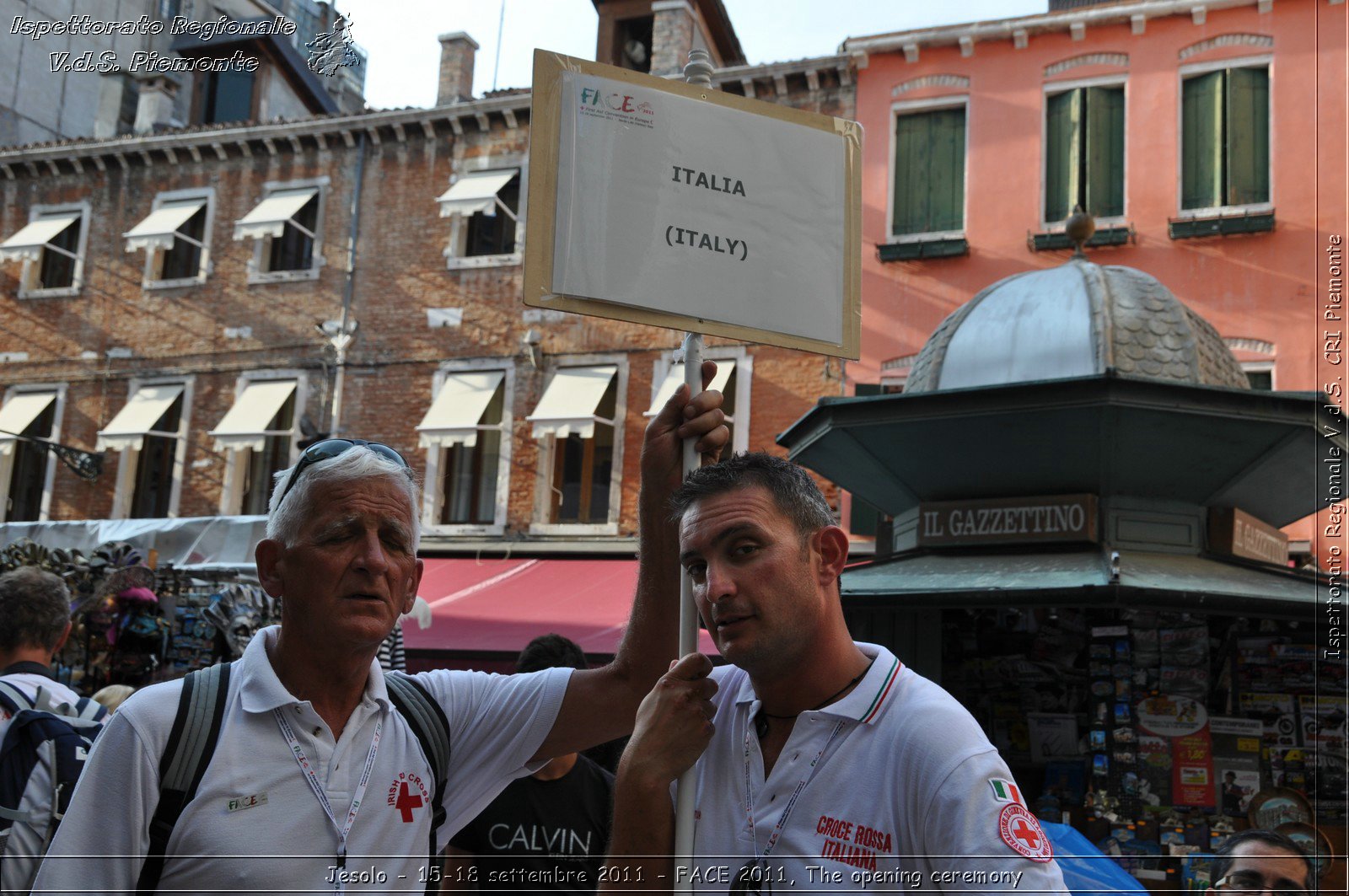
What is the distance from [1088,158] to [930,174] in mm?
2055

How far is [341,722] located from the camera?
250 cm

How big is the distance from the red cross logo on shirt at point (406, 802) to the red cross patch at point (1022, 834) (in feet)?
3.80

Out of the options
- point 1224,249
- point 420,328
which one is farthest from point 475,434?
point 1224,249

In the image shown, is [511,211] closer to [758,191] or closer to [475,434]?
[475,434]

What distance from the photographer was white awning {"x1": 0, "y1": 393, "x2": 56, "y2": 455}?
67.7 feet

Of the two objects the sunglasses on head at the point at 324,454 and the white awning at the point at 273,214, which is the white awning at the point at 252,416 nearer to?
the white awning at the point at 273,214

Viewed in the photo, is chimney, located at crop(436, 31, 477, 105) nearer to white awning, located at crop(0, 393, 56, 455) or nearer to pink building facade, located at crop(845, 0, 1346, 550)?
pink building facade, located at crop(845, 0, 1346, 550)

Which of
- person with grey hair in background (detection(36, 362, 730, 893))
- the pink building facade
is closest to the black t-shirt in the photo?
person with grey hair in background (detection(36, 362, 730, 893))

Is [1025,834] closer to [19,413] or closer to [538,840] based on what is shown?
[538,840]

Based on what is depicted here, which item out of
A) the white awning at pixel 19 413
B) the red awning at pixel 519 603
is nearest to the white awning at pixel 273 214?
the white awning at pixel 19 413

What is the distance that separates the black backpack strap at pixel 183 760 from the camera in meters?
2.20

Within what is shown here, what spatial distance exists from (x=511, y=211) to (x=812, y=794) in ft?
58.0

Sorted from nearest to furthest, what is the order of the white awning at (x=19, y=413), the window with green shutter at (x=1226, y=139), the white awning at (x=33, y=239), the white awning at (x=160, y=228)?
1. the window with green shutter at (x=1226, y=139)
2. the white awning at (x=160, y=228)
3. the white awning at (x=19, y=413)
4. the white awning at (x=33, y=239)

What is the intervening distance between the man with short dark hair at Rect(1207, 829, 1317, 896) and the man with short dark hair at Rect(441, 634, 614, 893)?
2054mm
